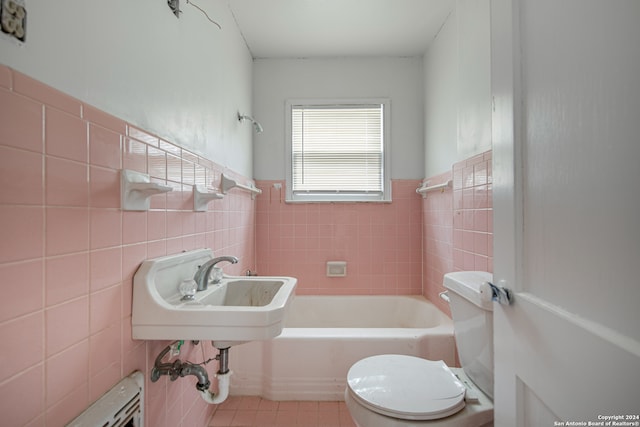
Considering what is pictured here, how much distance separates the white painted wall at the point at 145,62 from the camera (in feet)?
2.08

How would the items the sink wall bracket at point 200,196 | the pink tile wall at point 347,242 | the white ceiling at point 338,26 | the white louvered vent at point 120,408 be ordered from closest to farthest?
the white louvered vent at point 120,408 → the sink wall bracket at point 200,196 → the white ceiling at point 338,26 → the pink tile wall at point 347,242

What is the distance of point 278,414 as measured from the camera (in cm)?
159

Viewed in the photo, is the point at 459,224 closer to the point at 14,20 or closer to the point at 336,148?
the point at 336,148

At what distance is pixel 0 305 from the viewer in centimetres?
52

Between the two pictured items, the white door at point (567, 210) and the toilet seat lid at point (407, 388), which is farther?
the toilet seat lid at point (407, 388)

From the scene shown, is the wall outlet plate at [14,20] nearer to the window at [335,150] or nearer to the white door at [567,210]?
the white door at [567,210]

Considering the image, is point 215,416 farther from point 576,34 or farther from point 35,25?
point 576,34

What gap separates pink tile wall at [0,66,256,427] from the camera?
0.54 metres

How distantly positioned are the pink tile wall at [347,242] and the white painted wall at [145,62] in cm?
78

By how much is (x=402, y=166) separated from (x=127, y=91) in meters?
2.03

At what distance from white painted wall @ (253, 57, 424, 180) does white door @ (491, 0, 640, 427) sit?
1703 millimetres

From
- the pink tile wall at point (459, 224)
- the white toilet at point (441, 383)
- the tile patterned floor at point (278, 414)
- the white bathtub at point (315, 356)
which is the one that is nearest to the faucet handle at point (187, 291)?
the white toilet at point (441, 383)

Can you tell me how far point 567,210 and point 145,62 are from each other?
1.25 metres

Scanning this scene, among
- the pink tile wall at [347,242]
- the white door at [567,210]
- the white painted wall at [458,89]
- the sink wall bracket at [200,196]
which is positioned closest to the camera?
the white door at [567,210]
